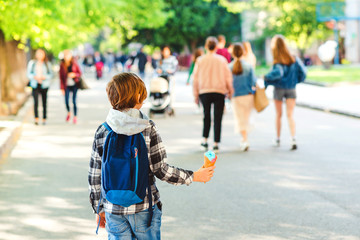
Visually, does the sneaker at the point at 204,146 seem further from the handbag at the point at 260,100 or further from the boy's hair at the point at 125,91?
the boy's hair at the point at 125,91

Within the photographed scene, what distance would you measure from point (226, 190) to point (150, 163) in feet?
13.7

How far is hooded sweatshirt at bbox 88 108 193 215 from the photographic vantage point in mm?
→ 3283

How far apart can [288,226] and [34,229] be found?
230 cm

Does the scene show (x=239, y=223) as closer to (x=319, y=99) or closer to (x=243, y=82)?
(x=243, y=82)

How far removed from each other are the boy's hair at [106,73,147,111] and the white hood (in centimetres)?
5

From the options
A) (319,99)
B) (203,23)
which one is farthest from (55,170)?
(203,23)

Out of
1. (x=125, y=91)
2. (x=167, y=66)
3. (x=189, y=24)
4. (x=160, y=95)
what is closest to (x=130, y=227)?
(x=125, y=91)

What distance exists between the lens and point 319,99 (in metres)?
19.6

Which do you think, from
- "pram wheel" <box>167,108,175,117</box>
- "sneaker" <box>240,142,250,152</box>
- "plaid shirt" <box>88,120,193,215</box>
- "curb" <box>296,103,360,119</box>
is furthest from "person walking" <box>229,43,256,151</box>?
"plaid shirt" <box>88,120,193,215</box>

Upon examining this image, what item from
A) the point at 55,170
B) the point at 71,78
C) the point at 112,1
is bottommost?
the point at 55,170

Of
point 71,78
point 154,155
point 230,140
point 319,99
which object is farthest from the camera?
point 319,99

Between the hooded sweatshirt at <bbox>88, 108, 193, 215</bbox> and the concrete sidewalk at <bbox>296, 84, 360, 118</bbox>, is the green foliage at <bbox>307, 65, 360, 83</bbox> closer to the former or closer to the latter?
the concrete sidewalk at <bbox>296, 84, 360, 118</bbox>

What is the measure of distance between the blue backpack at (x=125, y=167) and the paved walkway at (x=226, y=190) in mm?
2429

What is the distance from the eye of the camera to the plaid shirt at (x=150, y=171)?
3.40 m
